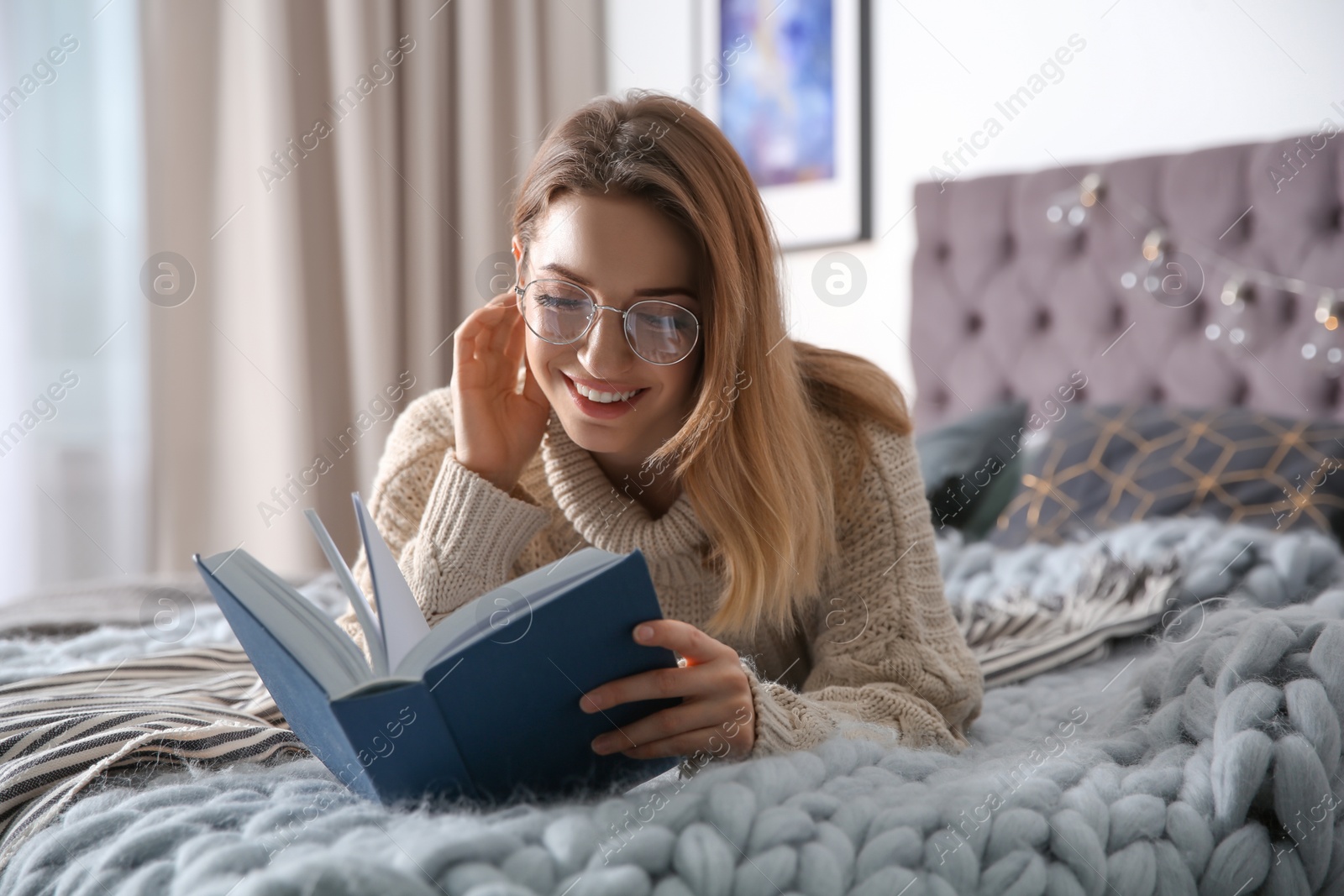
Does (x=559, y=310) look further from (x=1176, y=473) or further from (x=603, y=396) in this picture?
(x=1176, y=473)

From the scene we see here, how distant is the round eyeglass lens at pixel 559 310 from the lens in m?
0.96

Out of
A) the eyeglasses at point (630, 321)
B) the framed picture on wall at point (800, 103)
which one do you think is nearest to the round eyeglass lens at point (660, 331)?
the eyeglasses at point (630, 321)

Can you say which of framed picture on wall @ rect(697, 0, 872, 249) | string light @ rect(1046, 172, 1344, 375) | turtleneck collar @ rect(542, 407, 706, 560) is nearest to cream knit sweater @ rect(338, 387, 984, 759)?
turtleneck collar @ rect(542, 407, 706, 560)

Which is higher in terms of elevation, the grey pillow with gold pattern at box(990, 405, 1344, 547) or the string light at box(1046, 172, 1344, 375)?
the string light at box(1046, 172, 1344, 375)

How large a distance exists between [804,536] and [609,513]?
0.20 m

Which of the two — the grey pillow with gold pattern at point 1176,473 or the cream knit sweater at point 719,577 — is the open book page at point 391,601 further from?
the grey pillow with gold pattern at point 1176,473

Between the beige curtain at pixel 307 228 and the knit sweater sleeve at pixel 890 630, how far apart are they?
195cm

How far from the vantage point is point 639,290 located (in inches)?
37.7

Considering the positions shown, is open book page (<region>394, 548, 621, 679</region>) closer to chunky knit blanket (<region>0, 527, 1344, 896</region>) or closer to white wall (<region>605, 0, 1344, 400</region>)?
chunky knit blanket (<region>0, 527, 1344, 896</region>)

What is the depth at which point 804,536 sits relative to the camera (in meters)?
1.02

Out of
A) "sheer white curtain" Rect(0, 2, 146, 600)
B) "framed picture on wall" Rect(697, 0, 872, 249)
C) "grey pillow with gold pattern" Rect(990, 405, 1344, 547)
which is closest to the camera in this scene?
"grey pillow with gold pattern" Rect(990, 405, 1344, 547)

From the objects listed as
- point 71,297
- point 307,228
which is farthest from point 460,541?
point 307,228

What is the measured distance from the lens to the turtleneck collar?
Result: 3.48 feet

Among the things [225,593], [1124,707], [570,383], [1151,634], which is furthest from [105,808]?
[1151,634]
